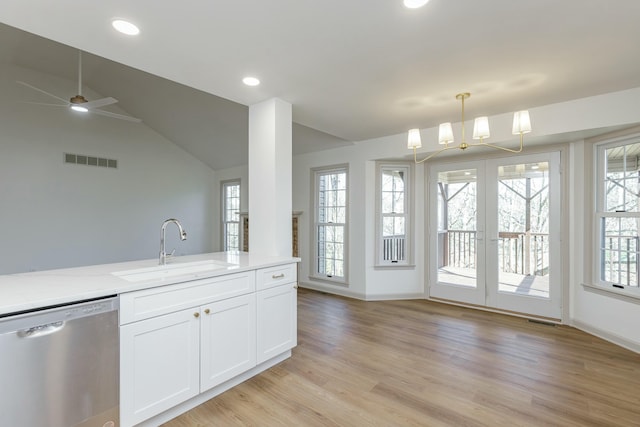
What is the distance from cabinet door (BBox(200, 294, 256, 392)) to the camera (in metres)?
2.04

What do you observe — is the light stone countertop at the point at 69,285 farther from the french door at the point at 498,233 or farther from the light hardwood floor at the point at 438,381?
the french door at the point at 498,233

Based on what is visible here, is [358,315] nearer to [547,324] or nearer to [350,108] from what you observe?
[547,324]

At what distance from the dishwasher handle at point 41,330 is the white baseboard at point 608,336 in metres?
4.51

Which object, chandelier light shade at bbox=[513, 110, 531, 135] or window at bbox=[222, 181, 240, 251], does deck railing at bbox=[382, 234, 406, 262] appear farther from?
window at bbox=[222, 181, 240, 251]

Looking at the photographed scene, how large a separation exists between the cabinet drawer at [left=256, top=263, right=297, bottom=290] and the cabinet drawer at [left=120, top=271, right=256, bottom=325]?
7cm

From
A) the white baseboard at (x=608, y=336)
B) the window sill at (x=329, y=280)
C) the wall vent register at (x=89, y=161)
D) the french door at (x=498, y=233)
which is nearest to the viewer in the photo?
the white baseboard at (x=608, y=336)

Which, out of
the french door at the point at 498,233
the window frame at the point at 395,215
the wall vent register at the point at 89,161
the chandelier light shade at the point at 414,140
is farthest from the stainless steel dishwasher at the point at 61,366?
the wall vent register at the point at 89,161

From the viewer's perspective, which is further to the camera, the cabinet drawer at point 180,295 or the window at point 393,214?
the window at point 393,214

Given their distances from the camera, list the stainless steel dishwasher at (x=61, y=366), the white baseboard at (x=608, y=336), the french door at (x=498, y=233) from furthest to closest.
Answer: the french door at (x=498, y=233) → the white baseboard at (x=608, y=336) → the stainless steel dishwasher at (x=61, y=366)

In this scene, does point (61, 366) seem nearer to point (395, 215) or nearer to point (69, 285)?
point (69, 285)

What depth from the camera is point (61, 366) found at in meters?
1.44

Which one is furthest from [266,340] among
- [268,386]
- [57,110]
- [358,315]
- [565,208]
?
[57,110]

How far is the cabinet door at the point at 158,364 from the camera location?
1.66 m

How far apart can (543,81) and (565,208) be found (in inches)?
66.1
